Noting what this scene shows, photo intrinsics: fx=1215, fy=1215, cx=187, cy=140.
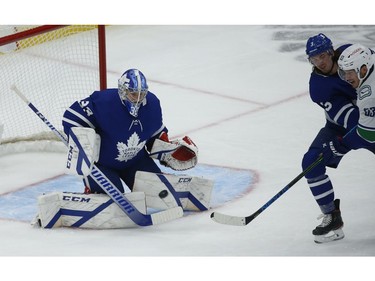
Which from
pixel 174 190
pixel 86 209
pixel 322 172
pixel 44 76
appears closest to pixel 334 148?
pixel 322 172

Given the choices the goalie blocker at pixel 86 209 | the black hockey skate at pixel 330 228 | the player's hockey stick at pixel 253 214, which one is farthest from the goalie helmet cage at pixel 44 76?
the black hockey skate at pixel 330 228

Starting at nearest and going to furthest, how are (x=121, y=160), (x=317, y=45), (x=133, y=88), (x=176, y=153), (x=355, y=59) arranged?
(x=355, y=59), (x=317, y=45), (x=133, y=88), (x=121, y=160), (x=176, y=153)

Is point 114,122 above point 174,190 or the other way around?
above

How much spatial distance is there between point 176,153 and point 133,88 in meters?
0.47

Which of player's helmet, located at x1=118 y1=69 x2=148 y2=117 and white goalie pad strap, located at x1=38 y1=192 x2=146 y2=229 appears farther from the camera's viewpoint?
white goalie pad strap, located at x1=38 y1=192 x2=146 y2=229

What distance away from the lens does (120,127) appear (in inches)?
198

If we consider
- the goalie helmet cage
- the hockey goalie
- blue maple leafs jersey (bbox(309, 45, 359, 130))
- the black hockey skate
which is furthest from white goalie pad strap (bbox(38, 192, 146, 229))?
the goalie helmet cage

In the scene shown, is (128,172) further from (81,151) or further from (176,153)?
(81,151)

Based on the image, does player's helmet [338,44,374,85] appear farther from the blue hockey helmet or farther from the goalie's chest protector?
the goalie's chest protector

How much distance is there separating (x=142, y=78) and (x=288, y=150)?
1.42 meters

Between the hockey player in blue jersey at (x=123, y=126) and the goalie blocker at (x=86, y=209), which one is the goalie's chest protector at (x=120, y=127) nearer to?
the hockey player in blue jersey at (x=123, y=126)

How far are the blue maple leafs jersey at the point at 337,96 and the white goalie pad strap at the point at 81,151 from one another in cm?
91

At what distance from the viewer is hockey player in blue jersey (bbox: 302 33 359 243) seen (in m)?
4.66

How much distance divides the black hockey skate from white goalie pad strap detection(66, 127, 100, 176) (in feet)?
3.09
